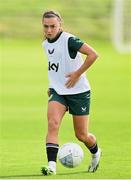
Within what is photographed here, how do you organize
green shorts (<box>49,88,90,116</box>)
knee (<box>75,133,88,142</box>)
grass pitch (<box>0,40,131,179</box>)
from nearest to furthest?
1. green shorts (<box>49,88,90,116</box>)
2. knee (<box>75,133,88,142</box>)
3. grass pitch (<box>0,40,131,179</box>)

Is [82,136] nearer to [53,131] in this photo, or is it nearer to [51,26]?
[53,131]

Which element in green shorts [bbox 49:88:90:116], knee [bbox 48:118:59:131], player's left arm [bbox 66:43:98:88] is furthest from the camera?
green shorts [bbox 49:88:90:116]

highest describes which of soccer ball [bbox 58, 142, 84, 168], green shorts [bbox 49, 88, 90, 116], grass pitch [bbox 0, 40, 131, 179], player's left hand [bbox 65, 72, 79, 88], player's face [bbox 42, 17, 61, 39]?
player's face [bbox 42, 17, 61, 39]

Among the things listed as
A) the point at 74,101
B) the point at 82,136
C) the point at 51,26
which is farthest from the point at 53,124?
the point at 51,26

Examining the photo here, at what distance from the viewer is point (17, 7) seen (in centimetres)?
4822

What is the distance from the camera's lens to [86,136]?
36.9ft

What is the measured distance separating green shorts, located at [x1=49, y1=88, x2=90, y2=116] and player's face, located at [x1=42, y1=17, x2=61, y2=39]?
2.38 feet

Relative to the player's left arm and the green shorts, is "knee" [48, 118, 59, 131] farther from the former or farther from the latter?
the player's left arm

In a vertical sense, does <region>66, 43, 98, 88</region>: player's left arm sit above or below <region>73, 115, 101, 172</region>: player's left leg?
above

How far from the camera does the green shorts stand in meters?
11.0

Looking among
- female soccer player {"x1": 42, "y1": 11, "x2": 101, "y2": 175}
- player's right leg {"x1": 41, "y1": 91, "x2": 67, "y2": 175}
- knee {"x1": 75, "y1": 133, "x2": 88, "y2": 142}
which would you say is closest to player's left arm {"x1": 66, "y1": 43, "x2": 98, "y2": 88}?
female soccer player {"x1": 42, "y1": 11, "x2": 101, "y2": 175}

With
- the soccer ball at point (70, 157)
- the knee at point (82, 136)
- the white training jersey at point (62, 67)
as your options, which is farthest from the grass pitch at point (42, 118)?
the white training jersey at point (62, 67)

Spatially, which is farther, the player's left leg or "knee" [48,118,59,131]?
the player's left leg

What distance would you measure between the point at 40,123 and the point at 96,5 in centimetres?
3149
